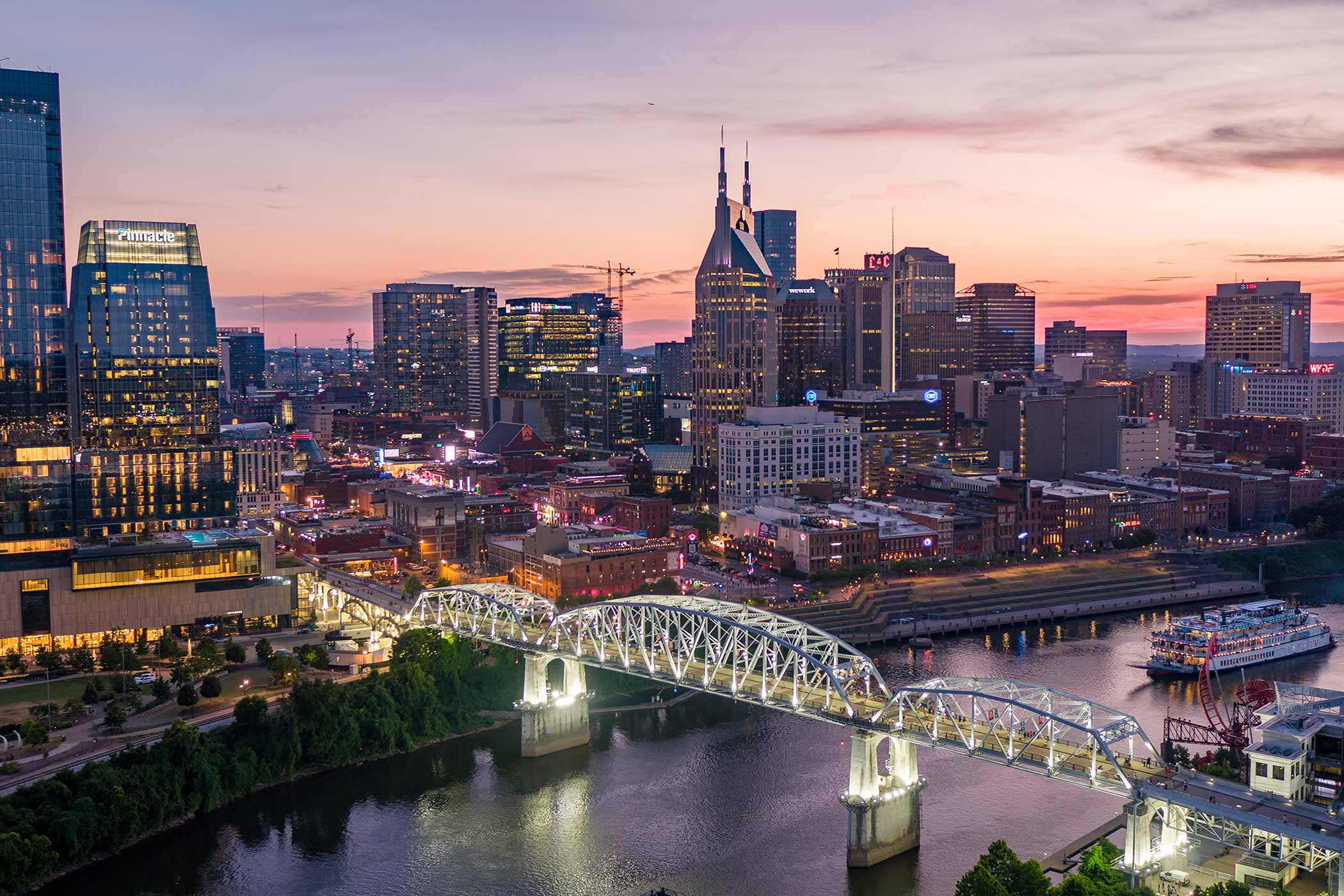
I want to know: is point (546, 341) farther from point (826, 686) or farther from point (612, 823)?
point (612, 823)

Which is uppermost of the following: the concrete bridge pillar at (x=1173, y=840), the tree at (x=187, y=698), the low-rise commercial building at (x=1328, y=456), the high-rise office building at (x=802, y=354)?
the high-rise office building at (x=802, y=354)

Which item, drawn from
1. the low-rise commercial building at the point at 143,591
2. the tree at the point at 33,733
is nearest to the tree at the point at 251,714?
the tree at the point at 33,733

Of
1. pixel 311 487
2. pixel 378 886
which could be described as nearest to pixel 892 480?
pixel 311 487

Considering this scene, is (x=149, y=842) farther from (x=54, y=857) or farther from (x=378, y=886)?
(x=378, y=886)

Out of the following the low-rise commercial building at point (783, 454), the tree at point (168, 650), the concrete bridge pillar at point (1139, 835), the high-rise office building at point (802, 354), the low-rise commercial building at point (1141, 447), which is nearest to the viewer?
the concrete bridge pillar at point (1139, 835)

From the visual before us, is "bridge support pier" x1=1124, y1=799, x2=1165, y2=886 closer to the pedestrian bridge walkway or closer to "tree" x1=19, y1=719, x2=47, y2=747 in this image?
the pedestrian bridge walkway

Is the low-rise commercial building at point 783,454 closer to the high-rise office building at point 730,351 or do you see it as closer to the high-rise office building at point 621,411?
the high-rise office building at point 730,351
